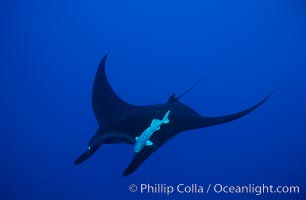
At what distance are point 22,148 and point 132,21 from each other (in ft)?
12.7

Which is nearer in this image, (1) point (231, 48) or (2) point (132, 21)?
(2) point (132, 21)

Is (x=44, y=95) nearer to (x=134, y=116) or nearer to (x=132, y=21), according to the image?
(x=132, y=21)

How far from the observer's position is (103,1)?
693 centimetres

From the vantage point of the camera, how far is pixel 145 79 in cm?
810

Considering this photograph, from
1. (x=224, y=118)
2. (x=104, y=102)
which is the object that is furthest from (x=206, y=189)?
(x=224, y=118)

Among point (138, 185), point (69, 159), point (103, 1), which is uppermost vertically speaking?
point (103, 1)

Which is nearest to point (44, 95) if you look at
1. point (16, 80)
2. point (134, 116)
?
point (16, 80)

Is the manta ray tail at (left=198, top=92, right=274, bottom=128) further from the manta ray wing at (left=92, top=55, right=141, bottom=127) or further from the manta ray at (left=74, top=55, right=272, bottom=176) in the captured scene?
the manta ray wing at (left=92, top=55, right=141, bottom=127)

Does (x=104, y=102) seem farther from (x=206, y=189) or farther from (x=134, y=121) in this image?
(x=206, y=189)

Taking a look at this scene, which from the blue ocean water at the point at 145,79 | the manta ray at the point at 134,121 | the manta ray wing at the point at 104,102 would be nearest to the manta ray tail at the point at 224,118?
the manta ray at the point at 134,121

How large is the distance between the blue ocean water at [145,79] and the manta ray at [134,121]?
133 inches

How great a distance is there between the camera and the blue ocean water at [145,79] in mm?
6859

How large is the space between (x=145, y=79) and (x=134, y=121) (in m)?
5.10

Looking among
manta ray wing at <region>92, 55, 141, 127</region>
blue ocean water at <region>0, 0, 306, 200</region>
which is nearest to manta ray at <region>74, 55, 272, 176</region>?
manta ray wing at <region>92, 55, 141, 127</region>
